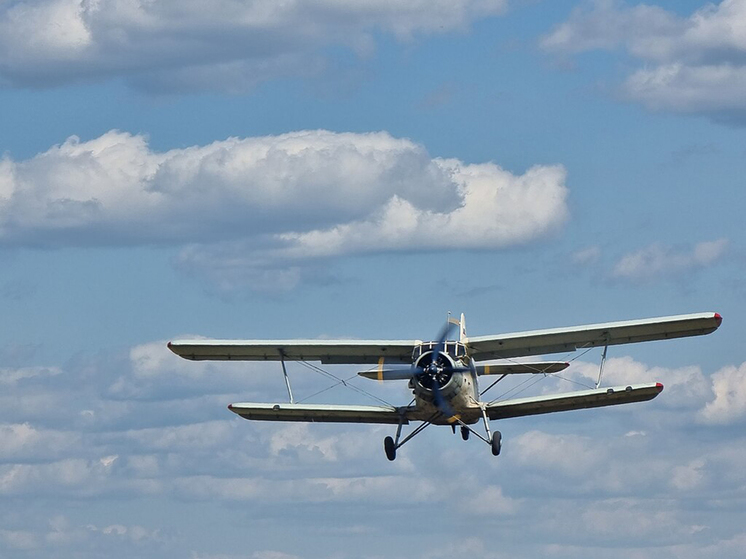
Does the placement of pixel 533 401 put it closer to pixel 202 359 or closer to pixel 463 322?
pixel 463 322

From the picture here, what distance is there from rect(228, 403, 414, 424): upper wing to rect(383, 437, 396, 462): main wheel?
2.50ft

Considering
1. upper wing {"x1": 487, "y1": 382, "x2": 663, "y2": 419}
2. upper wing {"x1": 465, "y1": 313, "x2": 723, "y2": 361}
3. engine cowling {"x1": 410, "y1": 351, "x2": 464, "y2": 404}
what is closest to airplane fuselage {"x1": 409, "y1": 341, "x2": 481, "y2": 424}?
engine cowling {"x1": 410, "y1": 351, "x2": 464, "y2": 404}

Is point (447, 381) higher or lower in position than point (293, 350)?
lower

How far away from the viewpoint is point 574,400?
54875 millimetres

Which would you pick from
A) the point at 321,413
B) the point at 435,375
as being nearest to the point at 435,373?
the point at 435,375

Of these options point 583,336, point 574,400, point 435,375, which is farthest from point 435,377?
point 583,336

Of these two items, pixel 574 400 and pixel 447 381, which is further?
pixel 574 400

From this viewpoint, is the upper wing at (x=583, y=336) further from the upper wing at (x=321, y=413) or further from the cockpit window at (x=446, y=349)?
the upper wing at (x=321, y=413)

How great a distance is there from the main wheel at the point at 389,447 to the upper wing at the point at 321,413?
0.76 metres

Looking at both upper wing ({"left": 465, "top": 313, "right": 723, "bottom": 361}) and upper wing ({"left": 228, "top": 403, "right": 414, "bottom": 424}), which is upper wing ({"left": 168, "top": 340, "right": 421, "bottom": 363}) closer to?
upper wing ({"left": 228, "top": 403, "right": 414, "bottom": 424})

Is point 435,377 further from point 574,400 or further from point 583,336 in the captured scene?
point 583,336

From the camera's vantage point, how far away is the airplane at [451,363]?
53.8 m

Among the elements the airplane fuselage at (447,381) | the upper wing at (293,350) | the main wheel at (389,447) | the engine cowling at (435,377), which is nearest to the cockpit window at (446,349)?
the airplane fuselage at (447,381)

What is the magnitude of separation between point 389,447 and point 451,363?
12.8 feet
